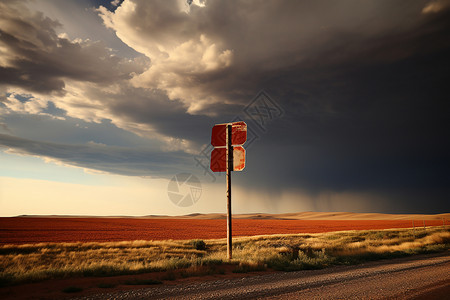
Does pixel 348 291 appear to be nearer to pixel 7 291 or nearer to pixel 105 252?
pixel 7 291

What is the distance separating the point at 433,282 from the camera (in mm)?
7469

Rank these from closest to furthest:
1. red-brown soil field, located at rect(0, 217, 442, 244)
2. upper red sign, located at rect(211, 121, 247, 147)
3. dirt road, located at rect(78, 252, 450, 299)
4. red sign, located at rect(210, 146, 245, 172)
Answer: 1. dirt road, located at rect(78, 252, 450, 299)
2. red sign, located at rect(210, 146, 245, 172)
3. upper red sign, located at rect(211, 121, 247, 147)
4. red-brown soil field, located at rect(0, 217, 442, 244)

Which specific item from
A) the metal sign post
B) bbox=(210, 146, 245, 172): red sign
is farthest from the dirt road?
bbox=(210, 146, 245, 172): red sign

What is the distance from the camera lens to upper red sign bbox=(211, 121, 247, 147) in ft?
42.2

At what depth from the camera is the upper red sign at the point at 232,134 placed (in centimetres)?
1285

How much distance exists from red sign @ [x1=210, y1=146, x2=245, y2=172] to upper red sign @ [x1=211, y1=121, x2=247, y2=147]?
30 centimetres

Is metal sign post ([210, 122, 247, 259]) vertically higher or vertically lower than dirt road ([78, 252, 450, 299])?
higher

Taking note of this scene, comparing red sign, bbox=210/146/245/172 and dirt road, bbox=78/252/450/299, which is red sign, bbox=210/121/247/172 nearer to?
red sign, bbox=210/146/245/172

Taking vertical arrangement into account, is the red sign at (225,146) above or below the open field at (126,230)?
above

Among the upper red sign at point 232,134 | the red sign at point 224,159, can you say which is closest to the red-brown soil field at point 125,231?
the red sign at point 224,159

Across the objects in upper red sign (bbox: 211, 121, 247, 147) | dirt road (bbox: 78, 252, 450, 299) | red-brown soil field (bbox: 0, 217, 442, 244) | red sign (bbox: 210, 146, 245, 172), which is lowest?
red-brown soil field (bbox: 0, 217, 442, 244)

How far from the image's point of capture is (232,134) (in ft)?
43.0

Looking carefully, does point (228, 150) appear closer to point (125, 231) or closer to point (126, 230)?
point (125, 231)

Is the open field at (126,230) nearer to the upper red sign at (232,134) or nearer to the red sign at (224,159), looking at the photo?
the red sign at (224,159)
